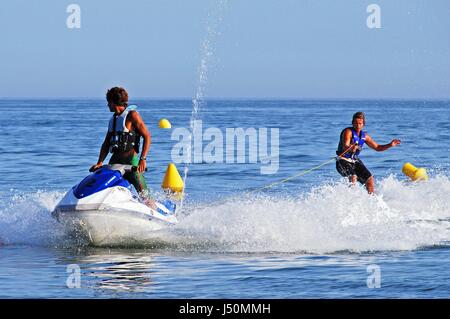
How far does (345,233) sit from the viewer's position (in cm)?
1101

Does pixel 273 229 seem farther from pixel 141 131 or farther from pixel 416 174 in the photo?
pixel 416 174

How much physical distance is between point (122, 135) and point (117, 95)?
476mm

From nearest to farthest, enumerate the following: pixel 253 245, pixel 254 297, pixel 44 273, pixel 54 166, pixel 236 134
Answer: pixel 254 297, pixel 44 273, pixel 253 245, pixel 54 166, pixel 236 134

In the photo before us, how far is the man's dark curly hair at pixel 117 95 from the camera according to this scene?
10070 millimetres

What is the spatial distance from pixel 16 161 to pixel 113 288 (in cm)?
1492

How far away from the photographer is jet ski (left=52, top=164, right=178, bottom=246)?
995 centimetres

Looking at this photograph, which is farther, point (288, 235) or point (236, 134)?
point (236, 134)

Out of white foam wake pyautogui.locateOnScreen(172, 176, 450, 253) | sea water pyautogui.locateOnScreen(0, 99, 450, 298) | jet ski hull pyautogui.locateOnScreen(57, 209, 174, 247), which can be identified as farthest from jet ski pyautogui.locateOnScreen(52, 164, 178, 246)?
white foam wake pyautogui.locateOnScreen(172, 176, 450, 253)

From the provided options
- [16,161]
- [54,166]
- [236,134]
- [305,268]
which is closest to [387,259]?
[305,268]

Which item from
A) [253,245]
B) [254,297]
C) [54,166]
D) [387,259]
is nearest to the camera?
[254,297]

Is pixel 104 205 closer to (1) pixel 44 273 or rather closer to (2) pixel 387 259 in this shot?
(1) pixel 44 273

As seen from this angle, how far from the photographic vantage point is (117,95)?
10070 millimetres

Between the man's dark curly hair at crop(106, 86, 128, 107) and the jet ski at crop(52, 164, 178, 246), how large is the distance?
2.52ft

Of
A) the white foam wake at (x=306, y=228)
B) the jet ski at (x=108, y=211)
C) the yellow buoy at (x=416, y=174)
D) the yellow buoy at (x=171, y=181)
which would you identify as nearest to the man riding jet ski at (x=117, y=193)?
the jet ski at (x=108, y=211)
